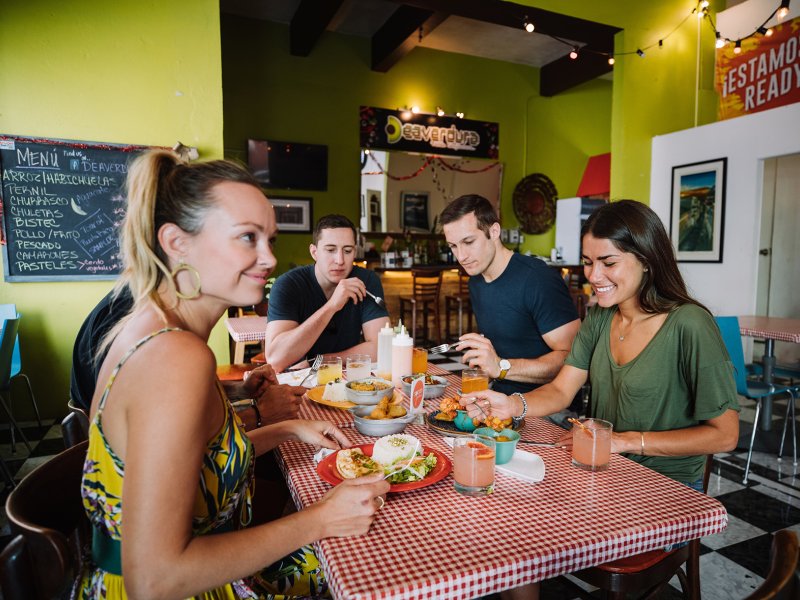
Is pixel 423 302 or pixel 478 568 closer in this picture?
pixel 478 568

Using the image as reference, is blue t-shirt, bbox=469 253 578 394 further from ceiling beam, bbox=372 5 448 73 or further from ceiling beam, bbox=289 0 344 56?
ceiling beam, bbox=289 0 344 56

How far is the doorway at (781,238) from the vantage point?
632 centimetres

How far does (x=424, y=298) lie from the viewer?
7.55 metres

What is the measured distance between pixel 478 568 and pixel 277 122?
298 inches

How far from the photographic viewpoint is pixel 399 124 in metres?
8.17

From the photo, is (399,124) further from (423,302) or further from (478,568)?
(478,568)

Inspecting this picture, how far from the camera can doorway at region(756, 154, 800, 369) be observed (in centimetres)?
632

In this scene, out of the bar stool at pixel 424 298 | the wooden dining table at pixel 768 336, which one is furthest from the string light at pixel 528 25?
the wooden dining table at pixel 768 336

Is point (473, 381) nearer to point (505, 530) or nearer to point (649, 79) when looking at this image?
point (505, 530)

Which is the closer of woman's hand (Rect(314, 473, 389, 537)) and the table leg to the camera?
woman's hand (Rect(314, 473, 389, 537))

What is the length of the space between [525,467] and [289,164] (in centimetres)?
694

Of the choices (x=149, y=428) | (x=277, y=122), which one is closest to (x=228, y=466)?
(x=149, y=428)

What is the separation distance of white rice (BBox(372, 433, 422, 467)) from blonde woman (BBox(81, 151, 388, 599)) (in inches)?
4.7

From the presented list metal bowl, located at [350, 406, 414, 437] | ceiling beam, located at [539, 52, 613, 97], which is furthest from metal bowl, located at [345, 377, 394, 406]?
ceiling beam, located at [539, 52, 613, 97]
